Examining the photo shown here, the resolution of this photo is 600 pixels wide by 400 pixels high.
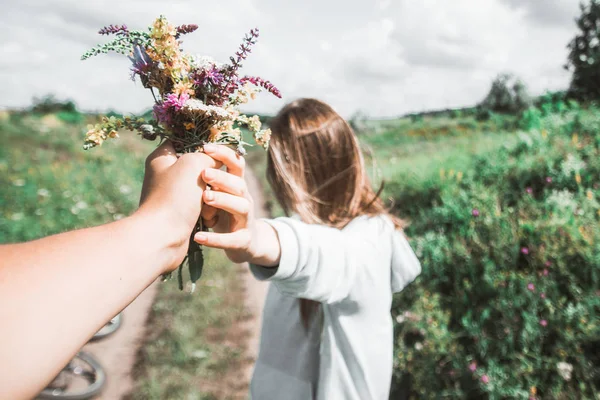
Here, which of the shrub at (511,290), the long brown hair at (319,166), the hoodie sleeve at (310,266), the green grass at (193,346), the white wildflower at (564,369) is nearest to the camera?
the hoodie sleeve at (310,266)

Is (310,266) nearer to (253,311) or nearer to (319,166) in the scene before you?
(319,166)

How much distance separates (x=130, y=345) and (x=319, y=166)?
374 centimetres

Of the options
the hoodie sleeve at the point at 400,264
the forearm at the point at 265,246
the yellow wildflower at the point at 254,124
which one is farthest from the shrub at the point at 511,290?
the yellow wildflower at the point at 254,124

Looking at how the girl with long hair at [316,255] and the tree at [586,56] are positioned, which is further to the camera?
the tree at [586,56]

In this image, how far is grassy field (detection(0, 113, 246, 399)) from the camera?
4.09 metres

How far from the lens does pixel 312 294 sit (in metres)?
1.44

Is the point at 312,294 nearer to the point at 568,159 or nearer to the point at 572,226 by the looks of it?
the point at 572,226

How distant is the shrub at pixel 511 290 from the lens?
9.49ft

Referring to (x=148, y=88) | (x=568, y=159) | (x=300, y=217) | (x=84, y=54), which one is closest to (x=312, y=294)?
(x=300, y=217)

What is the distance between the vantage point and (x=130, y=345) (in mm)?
4660

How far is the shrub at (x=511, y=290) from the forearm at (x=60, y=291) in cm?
294

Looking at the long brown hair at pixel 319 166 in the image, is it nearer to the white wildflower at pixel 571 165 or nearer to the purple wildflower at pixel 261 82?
the purple wildflower at pixel 261 82

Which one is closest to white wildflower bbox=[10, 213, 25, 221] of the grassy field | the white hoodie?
the grassy field

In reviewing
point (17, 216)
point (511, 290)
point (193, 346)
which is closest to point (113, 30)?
point (511, 290)
